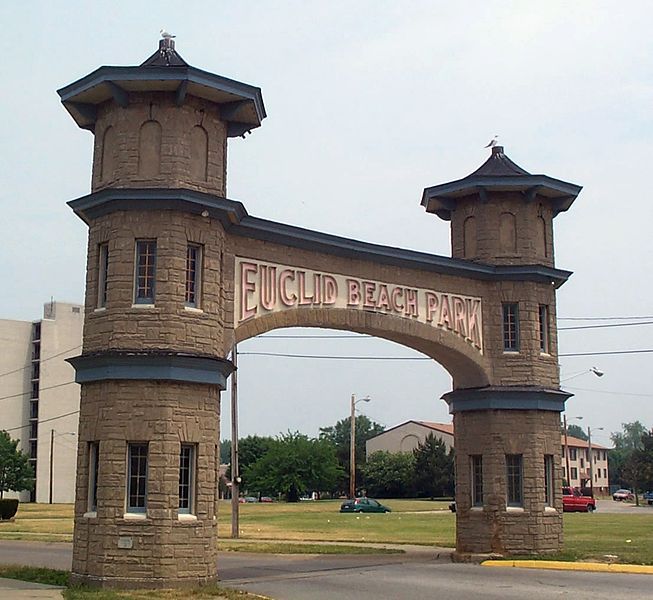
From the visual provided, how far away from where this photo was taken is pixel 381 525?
4275 centimetres

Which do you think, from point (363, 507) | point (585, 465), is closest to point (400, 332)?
point (363, 507)

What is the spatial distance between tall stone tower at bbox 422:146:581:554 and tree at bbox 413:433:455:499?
2325 inches

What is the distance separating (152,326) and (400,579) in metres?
7.39

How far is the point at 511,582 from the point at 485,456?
5.81 metres

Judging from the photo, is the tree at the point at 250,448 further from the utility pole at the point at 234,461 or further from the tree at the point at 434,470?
the utility pole at the point at 234,461

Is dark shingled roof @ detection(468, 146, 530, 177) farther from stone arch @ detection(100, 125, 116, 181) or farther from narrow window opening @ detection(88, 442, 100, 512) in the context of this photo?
narrow window opening @ detection(88, 442, 100, 512)

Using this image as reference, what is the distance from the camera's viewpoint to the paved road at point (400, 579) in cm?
1722

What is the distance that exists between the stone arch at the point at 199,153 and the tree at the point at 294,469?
62495 mm

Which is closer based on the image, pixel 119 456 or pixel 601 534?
pixel 119 456

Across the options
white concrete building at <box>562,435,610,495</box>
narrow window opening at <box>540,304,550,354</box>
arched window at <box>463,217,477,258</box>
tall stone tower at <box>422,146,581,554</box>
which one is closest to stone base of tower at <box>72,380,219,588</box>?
tall stone tower at <box>422,146,581,554</box>

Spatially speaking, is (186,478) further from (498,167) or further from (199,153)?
(498,167)

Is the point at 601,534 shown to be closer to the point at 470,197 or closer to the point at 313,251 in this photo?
the point at 470,197

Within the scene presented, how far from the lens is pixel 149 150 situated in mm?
18969

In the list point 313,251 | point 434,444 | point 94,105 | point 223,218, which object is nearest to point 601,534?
point 313,251
